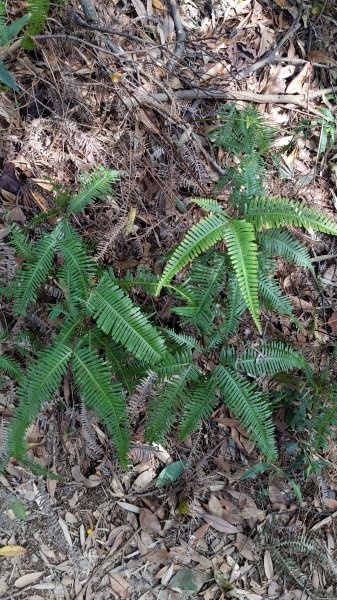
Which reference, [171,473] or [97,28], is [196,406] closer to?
[171,473]

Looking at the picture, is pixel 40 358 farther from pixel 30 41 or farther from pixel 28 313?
pixel 30 41

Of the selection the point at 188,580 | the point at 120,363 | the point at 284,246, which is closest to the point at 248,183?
the point at 284,246

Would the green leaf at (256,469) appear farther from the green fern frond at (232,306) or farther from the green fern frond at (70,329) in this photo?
the green fern frond at (70,329)

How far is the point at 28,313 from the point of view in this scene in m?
2.90

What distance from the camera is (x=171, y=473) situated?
310 cm

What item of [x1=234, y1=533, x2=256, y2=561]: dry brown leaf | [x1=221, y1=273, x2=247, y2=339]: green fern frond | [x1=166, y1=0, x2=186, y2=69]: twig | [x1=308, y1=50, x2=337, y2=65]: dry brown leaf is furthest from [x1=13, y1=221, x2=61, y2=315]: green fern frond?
[x1=308, y1=50, x2=337, y2=65]: dry brown leaf

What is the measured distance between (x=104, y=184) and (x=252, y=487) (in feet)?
6.24

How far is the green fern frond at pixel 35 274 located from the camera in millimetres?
2635

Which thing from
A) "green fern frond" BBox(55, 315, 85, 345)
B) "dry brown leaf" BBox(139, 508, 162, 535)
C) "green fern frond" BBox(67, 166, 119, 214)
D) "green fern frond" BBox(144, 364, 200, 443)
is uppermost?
"green fern frond" BBox(67, 166, 119, 214)

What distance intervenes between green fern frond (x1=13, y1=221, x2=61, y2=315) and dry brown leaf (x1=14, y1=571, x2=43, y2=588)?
51.3 inches

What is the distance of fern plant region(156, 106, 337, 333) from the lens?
236 cm

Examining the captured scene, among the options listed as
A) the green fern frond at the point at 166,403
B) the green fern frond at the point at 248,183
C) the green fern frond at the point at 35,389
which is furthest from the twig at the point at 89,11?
the green fern frond at the point at 166,403

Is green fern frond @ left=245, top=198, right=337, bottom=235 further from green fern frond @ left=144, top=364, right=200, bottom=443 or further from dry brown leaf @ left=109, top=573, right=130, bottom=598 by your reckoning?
dry brown leaf @ left=109, top=573, right=130, bottom=598

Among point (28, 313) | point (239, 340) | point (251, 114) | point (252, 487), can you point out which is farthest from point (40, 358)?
point (251, 114)
